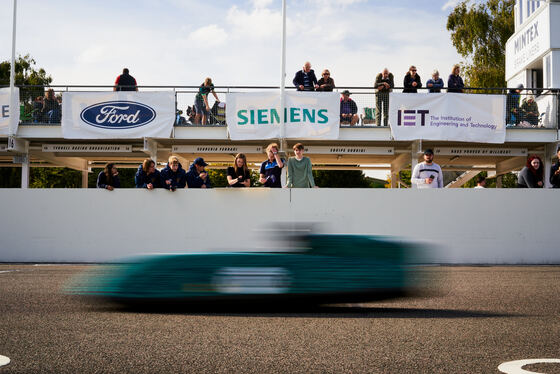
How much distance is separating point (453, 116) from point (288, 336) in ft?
49.6

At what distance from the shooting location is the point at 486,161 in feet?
82.3

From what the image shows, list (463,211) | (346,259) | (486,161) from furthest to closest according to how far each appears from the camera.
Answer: (486,161), (463,211), (346,259)

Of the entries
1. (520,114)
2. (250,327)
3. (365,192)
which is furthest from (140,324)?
(520,114)

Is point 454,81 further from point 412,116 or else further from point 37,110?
→ point 37,110

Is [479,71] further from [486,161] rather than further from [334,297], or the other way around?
[334,297]

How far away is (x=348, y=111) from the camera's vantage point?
1911 cm

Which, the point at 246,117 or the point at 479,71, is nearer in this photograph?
the point at 246,117

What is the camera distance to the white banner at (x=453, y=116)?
1845 centimetres

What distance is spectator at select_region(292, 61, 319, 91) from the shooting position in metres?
18.7

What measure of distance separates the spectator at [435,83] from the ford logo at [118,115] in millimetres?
8180

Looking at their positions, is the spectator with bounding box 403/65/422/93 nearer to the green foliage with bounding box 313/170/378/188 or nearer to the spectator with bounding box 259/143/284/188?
the spectator with bounding box 259/143/284/188

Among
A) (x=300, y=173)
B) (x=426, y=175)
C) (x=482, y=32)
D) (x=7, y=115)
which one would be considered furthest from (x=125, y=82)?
A: (x=482, y=32)

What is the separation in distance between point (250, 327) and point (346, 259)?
1.20 metres

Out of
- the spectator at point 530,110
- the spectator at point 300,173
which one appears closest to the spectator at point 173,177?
the spectator at point 300,173
